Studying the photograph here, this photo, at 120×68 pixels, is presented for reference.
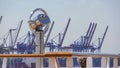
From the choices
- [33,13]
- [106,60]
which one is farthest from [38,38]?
[106,60]

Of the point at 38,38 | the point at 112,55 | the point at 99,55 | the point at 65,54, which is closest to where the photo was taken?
the point at 65,54

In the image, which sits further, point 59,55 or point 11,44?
point 11,44

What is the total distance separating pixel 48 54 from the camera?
109 inches

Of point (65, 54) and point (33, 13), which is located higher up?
point (33, 13)

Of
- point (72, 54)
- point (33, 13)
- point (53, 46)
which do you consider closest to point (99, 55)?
point (72, 54)

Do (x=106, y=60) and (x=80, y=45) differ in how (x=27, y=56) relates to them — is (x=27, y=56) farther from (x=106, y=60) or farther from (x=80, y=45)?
(x=80, y=45)

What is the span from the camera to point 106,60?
3.74 meters

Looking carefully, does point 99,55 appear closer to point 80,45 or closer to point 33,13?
point 33,13

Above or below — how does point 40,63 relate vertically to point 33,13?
below

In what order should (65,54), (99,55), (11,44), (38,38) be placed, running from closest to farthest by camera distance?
(65,54) → (99,55) → (38,38) → (11,44)

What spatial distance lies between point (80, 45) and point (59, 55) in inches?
1892

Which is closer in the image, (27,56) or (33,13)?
(27,56)

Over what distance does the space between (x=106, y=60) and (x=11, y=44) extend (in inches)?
1785

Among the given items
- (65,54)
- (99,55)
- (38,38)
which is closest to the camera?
(65,54)
